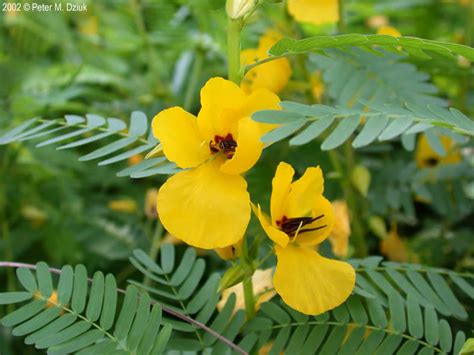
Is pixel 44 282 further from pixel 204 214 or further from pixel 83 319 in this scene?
pixel 204 214

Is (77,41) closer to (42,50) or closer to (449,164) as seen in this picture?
(42,50)

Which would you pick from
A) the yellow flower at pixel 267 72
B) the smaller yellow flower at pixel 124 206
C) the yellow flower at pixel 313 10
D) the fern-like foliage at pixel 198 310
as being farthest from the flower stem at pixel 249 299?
the smaller yellow flower at pixel 124 206

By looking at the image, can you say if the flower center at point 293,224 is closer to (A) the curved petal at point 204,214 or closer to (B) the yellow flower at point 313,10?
(A) the curved petal at point 204,214

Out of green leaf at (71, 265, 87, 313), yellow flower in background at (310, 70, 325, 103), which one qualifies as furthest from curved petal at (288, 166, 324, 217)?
yellow flower in background at (310, 70, 325, 103)

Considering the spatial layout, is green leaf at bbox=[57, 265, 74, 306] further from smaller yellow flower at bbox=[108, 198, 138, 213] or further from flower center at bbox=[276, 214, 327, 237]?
smaller yellow flower at bbox=[108, 198, 138, 213]

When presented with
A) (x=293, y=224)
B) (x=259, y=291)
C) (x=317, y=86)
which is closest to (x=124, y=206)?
(x=317, y=86)

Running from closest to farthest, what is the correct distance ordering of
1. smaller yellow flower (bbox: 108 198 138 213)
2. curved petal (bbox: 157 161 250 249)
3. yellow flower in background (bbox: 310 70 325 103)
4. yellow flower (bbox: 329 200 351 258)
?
1. curved petal (bbox: 157 161 250 249)
2. yellow flower (bbox: 329 200 351 258)
3. yellow flower in background (bbox: 310 70 325 103)
4. smaller yellow flower (bbox: 108 198 138 213)

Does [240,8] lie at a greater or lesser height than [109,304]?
greater
